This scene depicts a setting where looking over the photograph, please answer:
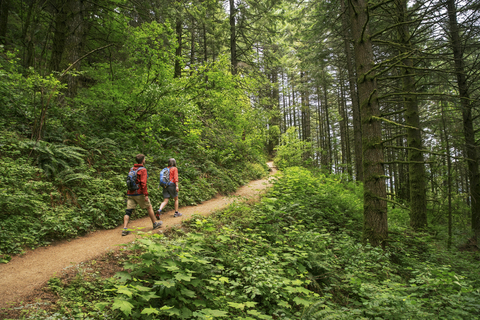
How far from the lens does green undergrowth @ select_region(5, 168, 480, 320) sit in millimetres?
2906

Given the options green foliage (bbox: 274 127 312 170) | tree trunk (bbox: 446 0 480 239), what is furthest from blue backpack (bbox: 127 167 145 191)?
green foliage (bbox: 274 127 312 170)

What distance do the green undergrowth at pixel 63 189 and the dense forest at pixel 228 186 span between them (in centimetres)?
4

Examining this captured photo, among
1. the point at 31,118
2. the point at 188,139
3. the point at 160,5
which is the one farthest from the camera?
the point at 160,5

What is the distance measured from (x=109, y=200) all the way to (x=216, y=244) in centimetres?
420

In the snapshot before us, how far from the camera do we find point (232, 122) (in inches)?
547

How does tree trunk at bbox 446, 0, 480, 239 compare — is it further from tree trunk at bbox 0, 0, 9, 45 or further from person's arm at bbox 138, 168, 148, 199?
tree trunk at bbox 0, 0, 9, 45

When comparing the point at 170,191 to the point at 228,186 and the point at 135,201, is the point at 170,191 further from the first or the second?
the point at 228,186

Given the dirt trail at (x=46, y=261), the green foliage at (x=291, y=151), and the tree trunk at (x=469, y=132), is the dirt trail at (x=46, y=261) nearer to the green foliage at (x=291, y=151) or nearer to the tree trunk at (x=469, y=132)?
the tree trunk at (x=469, y=132)

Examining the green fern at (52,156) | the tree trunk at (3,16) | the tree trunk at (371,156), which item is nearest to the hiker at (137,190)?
the green fern at (52,156)

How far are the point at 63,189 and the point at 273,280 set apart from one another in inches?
246

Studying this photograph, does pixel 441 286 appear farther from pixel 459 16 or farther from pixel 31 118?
pixel 31 118

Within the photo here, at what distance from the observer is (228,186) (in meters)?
11.0

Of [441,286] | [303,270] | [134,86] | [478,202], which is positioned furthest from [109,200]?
[478,202]

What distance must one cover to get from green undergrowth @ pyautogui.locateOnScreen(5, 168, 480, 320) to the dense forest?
1.2 inches
